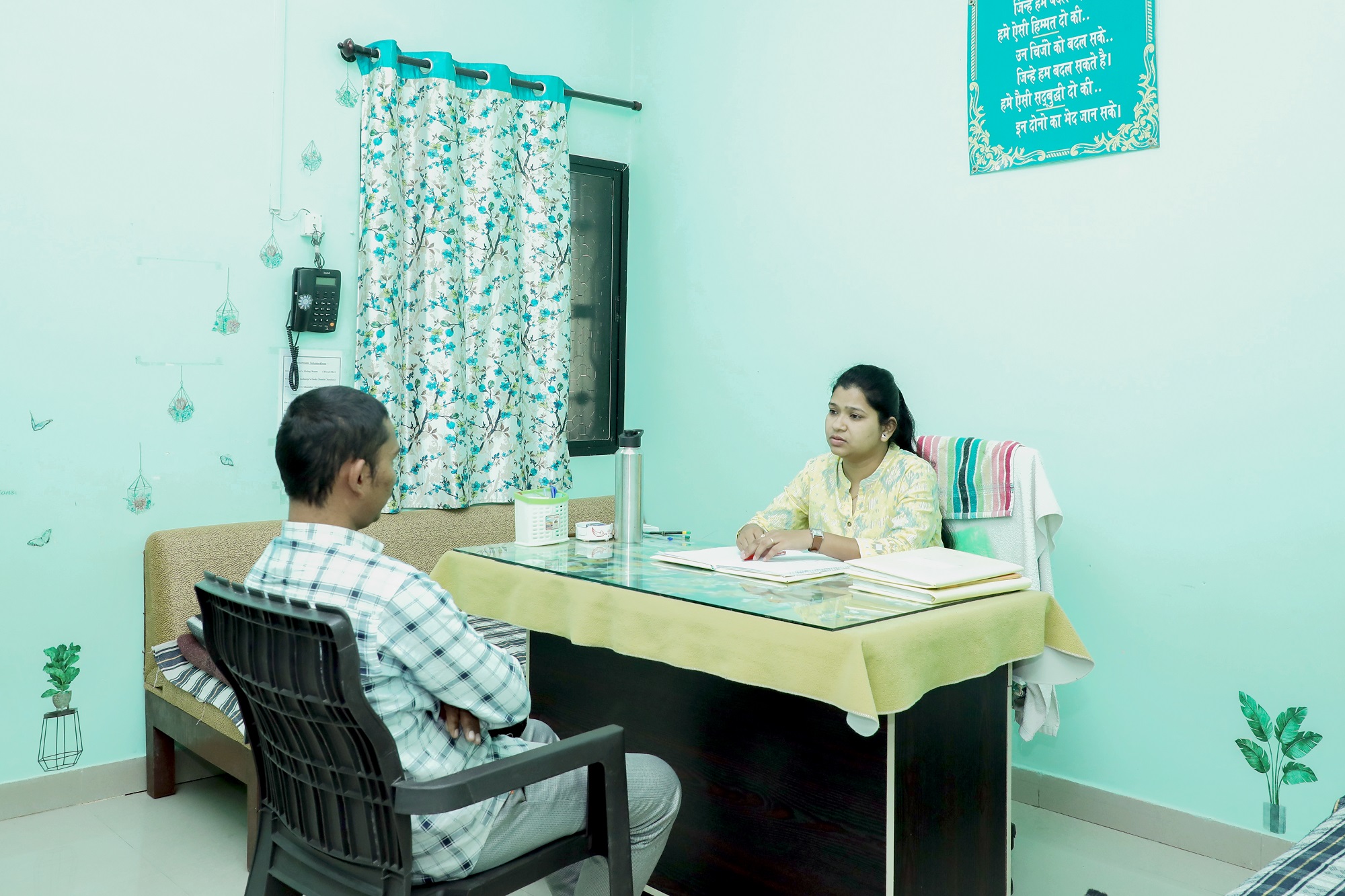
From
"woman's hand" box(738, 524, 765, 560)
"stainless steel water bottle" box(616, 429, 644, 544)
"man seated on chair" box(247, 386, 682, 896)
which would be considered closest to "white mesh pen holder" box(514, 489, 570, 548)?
"stainless steel water bottle" box(616, 429, 644, 544)

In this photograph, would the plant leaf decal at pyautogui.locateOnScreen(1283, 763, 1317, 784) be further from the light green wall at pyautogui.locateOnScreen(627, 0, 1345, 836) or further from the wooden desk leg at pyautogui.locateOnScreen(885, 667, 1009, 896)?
the wooden desk leg at pyautogui.locateOnScreen(885, 667, 1009, 896)

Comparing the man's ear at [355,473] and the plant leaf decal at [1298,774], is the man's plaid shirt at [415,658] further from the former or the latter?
the plant leaf decal at [1298,774]

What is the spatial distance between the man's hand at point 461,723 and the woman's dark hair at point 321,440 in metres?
0.37

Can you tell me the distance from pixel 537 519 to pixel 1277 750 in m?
1.97

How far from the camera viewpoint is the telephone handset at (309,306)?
10.9 ft

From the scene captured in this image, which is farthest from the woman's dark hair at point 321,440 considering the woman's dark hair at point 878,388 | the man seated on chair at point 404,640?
the woman's dark hair at point 878,388

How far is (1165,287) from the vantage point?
9.06ft

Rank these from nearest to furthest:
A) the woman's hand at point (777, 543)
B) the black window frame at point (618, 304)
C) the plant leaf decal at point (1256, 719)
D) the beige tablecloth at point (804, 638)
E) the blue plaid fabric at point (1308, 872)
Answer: the blue plaid fabric at point (1308, 872)
the beige tablecloth at point (804, 638)
the woman's hand at point (777, 543)
the plant leaf decal at point (1256, 719)
the black window frame at point (618, 304)

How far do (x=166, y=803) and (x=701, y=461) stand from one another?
2.20 meters

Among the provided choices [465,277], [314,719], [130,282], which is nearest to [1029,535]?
[314,719]

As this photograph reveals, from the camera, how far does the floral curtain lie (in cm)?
345

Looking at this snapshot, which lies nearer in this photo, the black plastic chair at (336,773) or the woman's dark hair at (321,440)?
the black plastic chair at (336,773)

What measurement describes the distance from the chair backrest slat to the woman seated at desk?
120 centimetres

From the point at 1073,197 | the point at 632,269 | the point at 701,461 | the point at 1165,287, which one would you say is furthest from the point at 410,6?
the point at 1165,287
